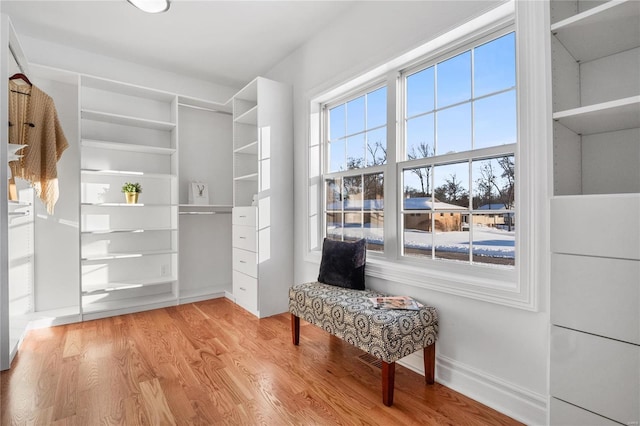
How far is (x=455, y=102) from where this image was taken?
7.09 feet

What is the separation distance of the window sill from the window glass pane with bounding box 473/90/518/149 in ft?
2.62

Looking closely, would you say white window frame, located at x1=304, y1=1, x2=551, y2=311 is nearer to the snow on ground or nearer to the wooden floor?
the snow on ground

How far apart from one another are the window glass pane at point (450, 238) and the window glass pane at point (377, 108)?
1.00 m

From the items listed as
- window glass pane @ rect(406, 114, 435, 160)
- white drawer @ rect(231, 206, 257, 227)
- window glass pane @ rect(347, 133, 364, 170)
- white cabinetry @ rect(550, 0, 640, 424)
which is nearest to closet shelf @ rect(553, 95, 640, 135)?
white cabinetry @ rect(550, 0, 640, 424)

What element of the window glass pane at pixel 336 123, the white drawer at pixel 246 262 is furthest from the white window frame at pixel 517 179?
the white drawer at pixel 246 262

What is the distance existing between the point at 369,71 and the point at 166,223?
9.60 feet

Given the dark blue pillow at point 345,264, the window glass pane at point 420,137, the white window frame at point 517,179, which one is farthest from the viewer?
the dark blue pillow at point 345,264

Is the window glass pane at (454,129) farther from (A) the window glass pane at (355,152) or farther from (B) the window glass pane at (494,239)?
(A) the window glass pane at (355,152)

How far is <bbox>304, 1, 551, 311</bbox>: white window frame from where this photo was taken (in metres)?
1.57

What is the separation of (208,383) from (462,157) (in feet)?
7.31

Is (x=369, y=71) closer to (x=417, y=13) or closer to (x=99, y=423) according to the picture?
(x=417, y=13)

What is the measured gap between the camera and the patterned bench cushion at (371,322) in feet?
5.74

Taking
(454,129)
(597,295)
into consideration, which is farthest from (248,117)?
(597,295)

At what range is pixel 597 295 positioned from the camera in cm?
120
